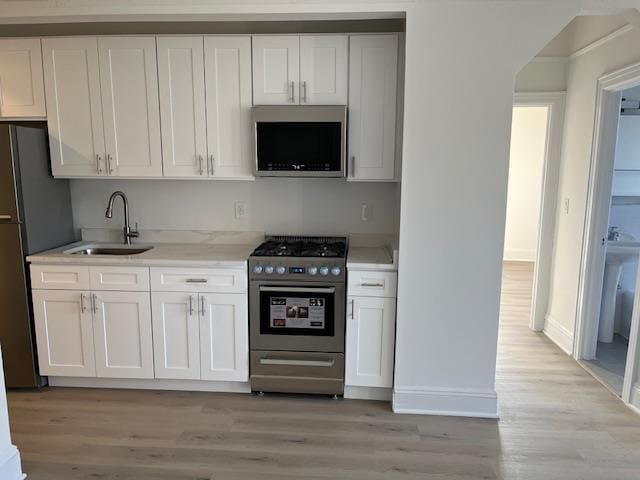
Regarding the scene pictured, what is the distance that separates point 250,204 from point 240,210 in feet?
0.30

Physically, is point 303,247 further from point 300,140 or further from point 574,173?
point 574,173

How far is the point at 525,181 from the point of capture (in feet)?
22.8

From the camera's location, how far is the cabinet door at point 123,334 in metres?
2.79

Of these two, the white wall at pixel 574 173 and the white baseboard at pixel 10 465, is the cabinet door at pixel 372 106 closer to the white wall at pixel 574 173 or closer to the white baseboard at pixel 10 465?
the white wall at pixel 574 173

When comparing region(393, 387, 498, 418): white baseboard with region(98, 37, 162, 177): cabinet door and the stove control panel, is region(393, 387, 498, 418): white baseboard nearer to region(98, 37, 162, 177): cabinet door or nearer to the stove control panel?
the stove control panel

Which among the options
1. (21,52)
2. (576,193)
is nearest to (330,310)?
(576,193)

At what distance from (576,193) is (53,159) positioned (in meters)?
3.91

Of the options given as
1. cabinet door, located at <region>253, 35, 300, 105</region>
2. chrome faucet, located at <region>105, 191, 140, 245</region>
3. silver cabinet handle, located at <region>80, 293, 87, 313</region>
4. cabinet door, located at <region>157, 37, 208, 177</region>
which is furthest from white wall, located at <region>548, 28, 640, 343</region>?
silver cabinet handle, located at <region>80, 293, 87, 313</region>

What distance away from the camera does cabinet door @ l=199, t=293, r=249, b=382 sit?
9.05 feet

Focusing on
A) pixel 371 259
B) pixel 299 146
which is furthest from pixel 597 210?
pixel 299 146

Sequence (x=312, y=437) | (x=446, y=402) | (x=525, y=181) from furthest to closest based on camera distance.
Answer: (x=525, y=181), (x=446, y=402), (x=312, y=437)

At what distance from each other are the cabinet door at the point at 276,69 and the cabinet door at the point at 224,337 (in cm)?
130

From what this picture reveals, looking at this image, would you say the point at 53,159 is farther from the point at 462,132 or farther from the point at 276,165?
the point at 462,132

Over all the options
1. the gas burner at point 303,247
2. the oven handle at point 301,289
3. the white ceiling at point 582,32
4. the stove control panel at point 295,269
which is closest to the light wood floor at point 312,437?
the oven handle at point 301,289
